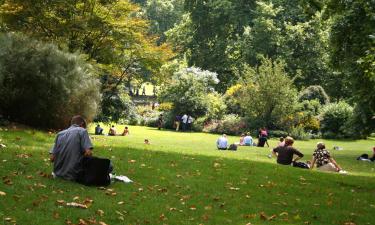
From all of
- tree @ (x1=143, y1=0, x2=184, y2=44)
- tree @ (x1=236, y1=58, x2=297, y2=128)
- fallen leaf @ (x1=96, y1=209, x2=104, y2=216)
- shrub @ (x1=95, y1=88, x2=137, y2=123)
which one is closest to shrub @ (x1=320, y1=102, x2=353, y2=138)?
tree @ (x1=236, y1=58, x2=297, y2=128)

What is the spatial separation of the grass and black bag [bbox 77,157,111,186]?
0.24m

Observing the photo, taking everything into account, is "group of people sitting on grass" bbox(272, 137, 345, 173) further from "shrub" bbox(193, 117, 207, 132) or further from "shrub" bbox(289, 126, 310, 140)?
"shrub" bbox(193, 117, 207, 132)

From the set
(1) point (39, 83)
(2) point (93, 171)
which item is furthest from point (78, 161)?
(1) point (39, 83)

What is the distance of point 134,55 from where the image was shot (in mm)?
28625

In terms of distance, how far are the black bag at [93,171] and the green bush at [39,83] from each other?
10.9 meters

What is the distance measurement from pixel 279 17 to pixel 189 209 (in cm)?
5242

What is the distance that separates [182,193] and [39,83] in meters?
11.7

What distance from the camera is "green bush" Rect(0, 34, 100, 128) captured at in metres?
20.8

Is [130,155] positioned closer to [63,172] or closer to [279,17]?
[63,172]

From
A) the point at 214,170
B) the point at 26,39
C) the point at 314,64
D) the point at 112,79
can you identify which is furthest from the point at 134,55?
the point at 314,64

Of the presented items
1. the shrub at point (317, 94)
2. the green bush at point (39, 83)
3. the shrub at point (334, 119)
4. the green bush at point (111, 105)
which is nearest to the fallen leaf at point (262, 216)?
the green bush at point (39, 83)

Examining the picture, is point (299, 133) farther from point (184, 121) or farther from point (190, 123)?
point (184, 121)

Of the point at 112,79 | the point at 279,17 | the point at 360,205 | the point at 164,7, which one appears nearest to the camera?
the point at 360,205

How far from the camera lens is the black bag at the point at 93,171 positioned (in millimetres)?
10633
